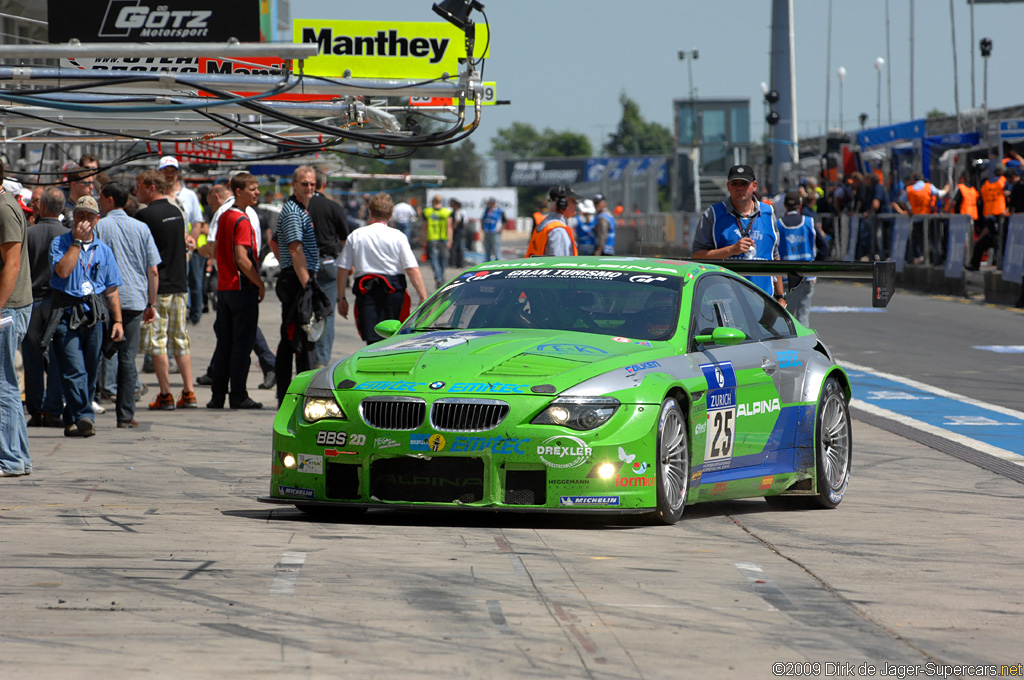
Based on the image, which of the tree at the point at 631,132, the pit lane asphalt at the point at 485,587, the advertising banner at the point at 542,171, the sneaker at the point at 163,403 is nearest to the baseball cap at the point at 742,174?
the pit lane asphalt at the point at 485,587

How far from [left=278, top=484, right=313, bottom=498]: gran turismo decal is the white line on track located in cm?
98

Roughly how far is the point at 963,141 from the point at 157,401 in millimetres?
26301

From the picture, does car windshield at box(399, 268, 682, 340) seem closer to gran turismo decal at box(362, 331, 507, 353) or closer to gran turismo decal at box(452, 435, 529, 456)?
gran turismo decal at box(362, 331, 507, 353)

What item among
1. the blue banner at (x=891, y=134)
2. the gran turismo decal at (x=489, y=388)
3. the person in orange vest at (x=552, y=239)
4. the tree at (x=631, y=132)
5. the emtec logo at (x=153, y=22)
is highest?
the tree at (x=631, y=132)

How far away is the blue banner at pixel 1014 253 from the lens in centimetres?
2534

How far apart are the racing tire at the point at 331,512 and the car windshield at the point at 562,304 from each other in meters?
1.07

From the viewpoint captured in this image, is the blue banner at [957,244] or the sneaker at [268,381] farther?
the blue banner at [957,244]

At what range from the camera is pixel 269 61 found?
12242 mm

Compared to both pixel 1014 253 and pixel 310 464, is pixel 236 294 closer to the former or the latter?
pixel 310 464

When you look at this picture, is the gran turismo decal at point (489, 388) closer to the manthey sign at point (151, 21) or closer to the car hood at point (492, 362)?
the car hood at point (492, 362)

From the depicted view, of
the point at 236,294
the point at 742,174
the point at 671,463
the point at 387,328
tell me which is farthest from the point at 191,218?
the point at 671,463

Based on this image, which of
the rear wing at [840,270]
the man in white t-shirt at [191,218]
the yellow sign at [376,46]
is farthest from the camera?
the yellow sign at [376,46]

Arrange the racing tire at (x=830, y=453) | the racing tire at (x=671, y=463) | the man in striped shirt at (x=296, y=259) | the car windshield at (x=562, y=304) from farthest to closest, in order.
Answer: the man in striped shirt at (x=296, y=259) → the racing tire at (x=830, y=453) → the car windshield at (x=562, y=304) → the racing tire at (x=671, y=463)

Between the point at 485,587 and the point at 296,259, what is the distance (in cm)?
680
